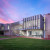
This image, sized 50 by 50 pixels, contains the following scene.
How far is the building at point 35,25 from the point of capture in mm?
19609

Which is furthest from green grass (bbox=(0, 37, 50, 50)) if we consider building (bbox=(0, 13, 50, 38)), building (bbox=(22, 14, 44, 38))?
building (bbox=(22, 14, 44, 38))

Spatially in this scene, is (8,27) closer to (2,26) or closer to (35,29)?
(2,26)

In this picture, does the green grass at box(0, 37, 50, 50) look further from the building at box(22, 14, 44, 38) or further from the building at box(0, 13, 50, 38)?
the building at box(22, 14, 44, 38)

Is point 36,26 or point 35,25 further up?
point 35,25

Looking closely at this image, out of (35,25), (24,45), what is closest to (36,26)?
(35,25)

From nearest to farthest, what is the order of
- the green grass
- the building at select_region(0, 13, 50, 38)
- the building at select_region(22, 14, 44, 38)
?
the green grass
the building at select_region(0, 13, 50, 38)
the building at select_region(22, 14, 44, 38)

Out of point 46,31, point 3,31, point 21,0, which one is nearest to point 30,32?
point 46,31

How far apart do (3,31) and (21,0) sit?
1102 inches

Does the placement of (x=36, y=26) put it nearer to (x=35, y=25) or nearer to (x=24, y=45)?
(x=35, y=25)

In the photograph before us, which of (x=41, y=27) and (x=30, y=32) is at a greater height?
(x=41, y=27)

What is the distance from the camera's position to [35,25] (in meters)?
20.6

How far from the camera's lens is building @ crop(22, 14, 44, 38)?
19.6m

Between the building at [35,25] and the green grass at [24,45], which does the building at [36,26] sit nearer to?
the building at [35,25]

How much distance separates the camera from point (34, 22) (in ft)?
69.1
